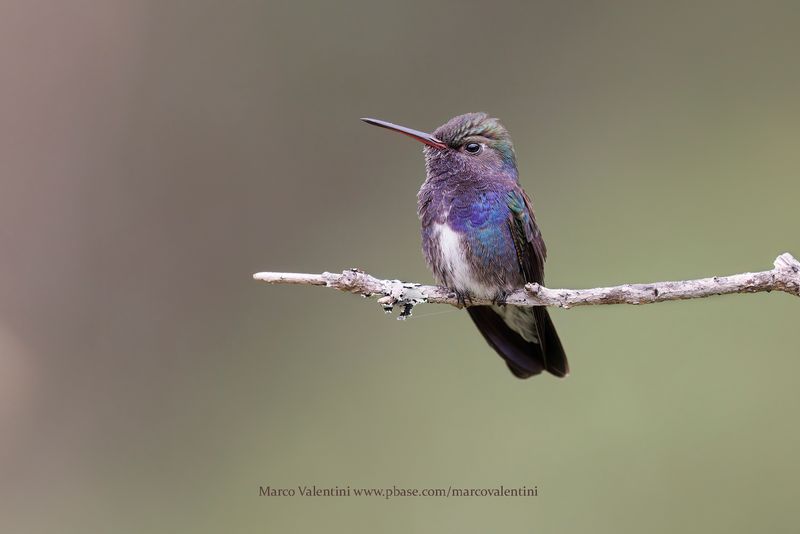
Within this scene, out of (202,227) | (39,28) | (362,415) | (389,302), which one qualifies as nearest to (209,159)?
(202,227)

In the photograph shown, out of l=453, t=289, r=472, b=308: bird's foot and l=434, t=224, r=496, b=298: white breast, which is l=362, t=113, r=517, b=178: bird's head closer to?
l=434, t=224, r=496, b=298: white breast

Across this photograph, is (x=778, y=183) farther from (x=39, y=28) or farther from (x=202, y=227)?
(x=39, y=28)

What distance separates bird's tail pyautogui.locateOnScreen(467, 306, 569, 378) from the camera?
361 cm

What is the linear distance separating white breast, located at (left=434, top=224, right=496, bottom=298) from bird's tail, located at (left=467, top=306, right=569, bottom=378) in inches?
11.1

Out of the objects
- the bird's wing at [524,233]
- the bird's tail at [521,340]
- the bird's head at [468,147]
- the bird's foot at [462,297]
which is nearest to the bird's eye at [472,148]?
the bird's head at [468,147]

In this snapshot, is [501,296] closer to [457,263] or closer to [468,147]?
[457,263]

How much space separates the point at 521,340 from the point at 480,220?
669 mm

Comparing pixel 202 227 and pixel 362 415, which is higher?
pixel 202 227

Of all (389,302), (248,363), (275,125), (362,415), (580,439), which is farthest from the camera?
(275,125)

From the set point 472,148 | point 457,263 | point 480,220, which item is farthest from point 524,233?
point 472,148

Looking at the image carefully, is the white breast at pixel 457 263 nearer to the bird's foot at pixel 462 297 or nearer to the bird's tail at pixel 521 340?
the bird's foot at pixel 462 297

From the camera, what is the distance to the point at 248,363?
248 inches

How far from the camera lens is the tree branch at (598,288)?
2.66 meters

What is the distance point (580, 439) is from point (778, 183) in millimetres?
2310
